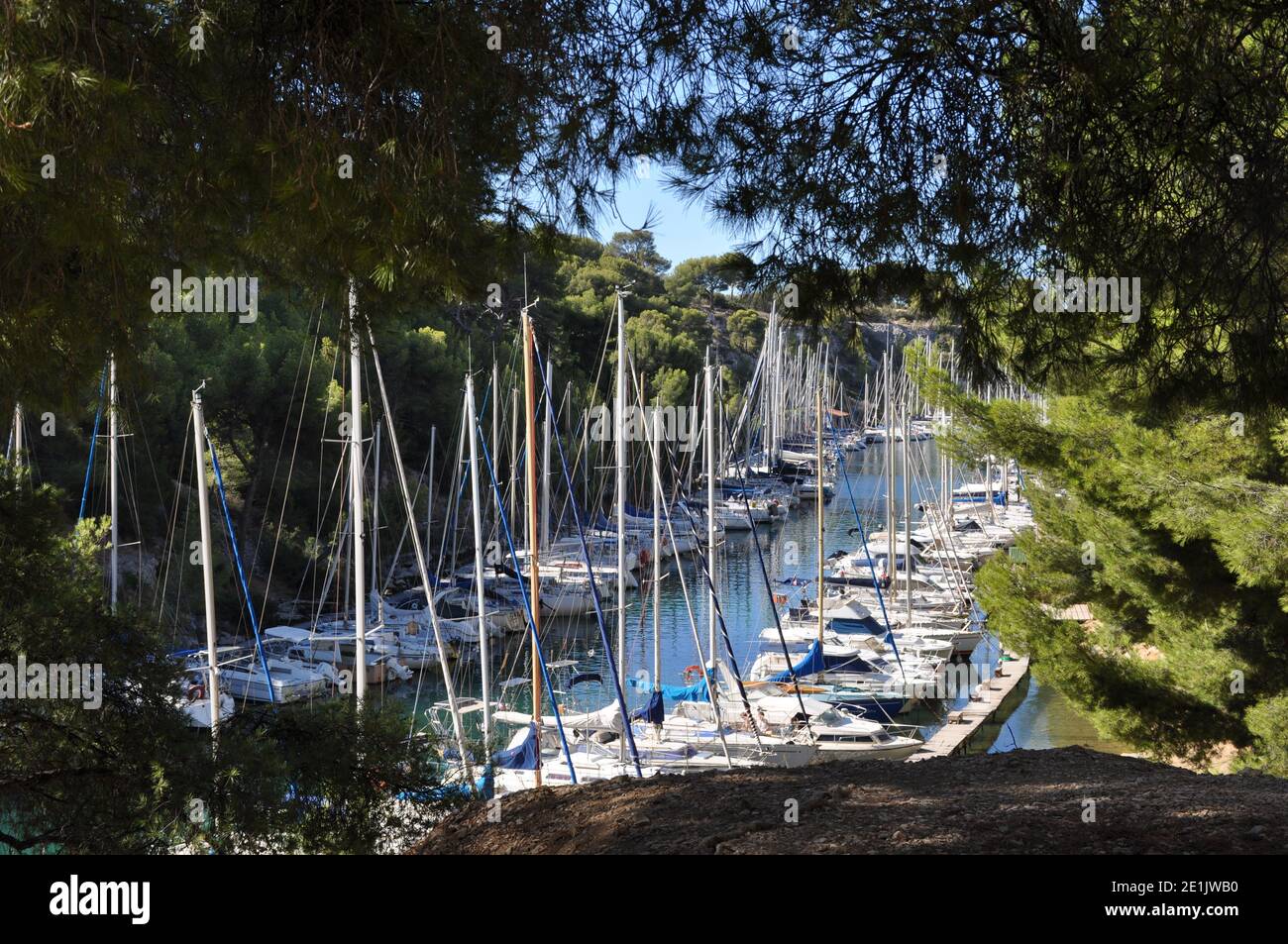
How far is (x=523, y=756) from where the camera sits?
43.8 ft

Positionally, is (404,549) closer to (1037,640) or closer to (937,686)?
(937,686)

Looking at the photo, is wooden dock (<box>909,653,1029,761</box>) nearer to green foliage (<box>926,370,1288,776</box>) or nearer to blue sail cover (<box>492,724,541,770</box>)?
green foliage (<box>926,370,1288,776</box>)

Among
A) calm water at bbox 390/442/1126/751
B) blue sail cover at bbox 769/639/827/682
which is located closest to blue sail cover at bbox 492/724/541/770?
calm water at bbox 390/442/1126/751

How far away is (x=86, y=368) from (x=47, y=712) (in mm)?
1515

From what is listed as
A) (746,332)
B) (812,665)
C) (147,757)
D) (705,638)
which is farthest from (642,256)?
(147,757)

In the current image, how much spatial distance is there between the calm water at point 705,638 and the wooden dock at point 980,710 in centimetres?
31

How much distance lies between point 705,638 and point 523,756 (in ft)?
37.3

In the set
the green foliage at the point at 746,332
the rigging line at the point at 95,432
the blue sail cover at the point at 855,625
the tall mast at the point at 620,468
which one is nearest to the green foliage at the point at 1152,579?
the tall mast at the point at 620,468

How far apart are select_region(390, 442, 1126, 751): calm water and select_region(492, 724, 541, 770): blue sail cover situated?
2341mm

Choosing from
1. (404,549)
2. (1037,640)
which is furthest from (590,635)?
A: (1037,640)

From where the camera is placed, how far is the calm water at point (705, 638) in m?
18.6

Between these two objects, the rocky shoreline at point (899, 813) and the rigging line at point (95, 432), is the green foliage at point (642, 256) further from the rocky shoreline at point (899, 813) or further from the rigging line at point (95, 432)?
the rocky shoreline at point (899, 813)

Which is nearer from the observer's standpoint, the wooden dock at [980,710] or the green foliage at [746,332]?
the wooden dock at [980,710]
